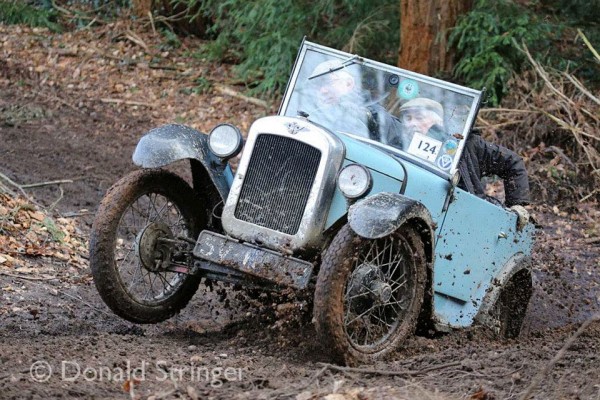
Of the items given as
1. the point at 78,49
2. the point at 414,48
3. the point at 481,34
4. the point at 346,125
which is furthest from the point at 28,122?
the point at 346,125

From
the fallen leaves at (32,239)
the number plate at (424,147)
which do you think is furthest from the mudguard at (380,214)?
the fallen leaves at (32,239)

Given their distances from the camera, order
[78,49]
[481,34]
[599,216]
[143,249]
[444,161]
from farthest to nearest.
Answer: [78,49]
[481,34]
[599,216]
[444,161]
[143,249]

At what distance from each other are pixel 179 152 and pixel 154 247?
2.11ft

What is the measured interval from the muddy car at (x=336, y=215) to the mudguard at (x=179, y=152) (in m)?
0.01

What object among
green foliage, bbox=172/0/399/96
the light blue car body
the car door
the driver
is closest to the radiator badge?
the light blue car body

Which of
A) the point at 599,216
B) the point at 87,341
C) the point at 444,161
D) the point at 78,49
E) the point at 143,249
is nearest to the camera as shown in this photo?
the point at 87,341

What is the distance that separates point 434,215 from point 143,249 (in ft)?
6.33

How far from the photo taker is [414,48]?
12.9 meters

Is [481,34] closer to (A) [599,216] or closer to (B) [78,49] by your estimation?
(A) [599,216]

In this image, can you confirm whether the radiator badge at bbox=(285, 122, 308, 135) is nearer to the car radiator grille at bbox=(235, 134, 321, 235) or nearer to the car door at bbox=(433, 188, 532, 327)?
the car radiator grille at bbox=(235, 134, 321, 235)

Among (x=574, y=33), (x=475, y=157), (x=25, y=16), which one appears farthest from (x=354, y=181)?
(x=25, y=16)

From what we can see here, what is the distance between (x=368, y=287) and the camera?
6059 millimetres

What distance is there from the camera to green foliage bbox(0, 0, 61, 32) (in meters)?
16.9

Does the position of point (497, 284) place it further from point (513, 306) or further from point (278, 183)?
point (278, 183)
